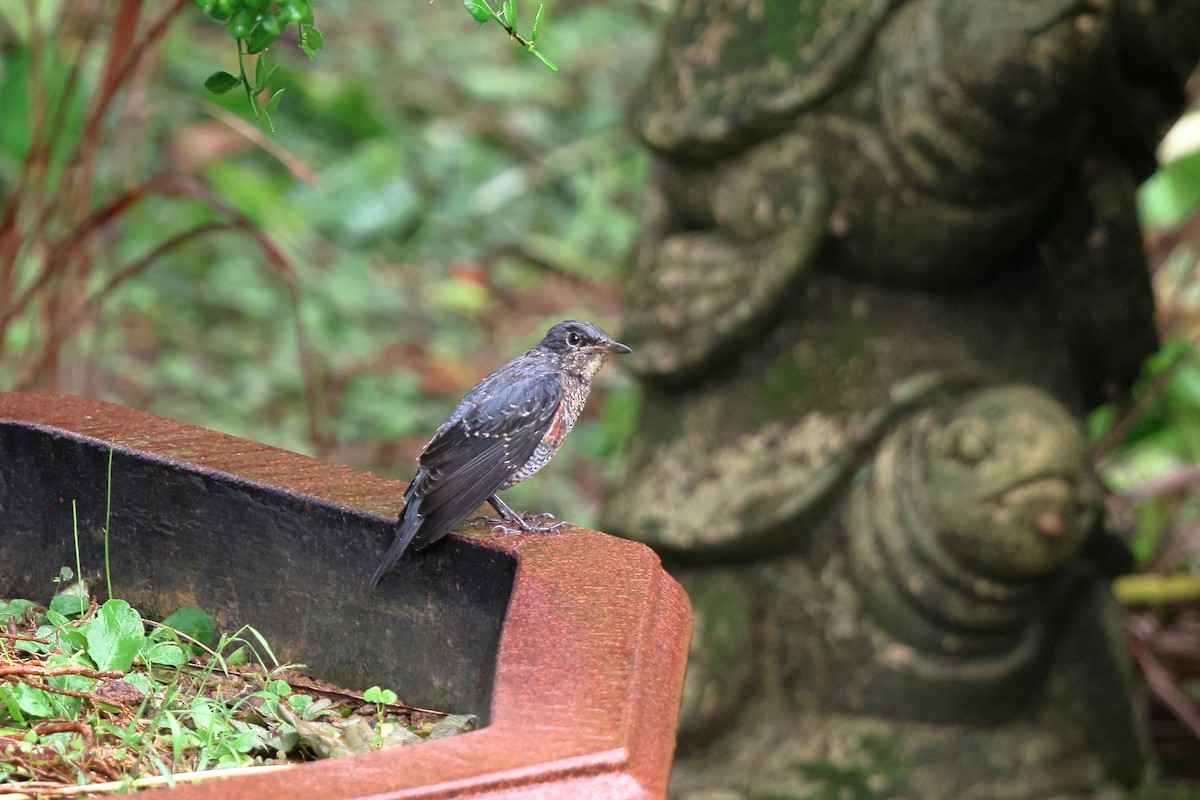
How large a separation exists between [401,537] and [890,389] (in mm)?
1783

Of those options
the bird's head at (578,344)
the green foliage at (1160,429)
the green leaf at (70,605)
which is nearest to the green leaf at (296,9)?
the green leaf at (70,605)

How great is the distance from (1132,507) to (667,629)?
3.49 meters

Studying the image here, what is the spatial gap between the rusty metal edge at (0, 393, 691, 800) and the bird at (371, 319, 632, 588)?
6cm

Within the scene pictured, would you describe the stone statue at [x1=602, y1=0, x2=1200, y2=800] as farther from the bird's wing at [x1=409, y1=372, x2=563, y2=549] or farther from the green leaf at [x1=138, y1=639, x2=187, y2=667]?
the green leaf at [x1=138, y1=639, x2=187, y2=667]

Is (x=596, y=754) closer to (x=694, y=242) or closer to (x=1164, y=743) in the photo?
(x=694, y=242)

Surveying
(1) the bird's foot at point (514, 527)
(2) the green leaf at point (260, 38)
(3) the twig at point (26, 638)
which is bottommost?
(3) the twig at point (26, 638)

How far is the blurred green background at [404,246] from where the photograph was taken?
473 cm

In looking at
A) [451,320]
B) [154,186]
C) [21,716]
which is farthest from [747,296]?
[451,320]

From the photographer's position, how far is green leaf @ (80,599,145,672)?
1.68 meters

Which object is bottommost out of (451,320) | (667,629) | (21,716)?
(21,716)

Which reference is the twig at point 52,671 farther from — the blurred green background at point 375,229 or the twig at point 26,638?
the blurred green background at point 375,229

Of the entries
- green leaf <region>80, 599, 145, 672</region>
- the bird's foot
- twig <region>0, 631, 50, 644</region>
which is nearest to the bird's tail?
the bird's foot

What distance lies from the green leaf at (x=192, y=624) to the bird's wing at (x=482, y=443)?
12.9 inches

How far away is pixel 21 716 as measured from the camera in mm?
1565
